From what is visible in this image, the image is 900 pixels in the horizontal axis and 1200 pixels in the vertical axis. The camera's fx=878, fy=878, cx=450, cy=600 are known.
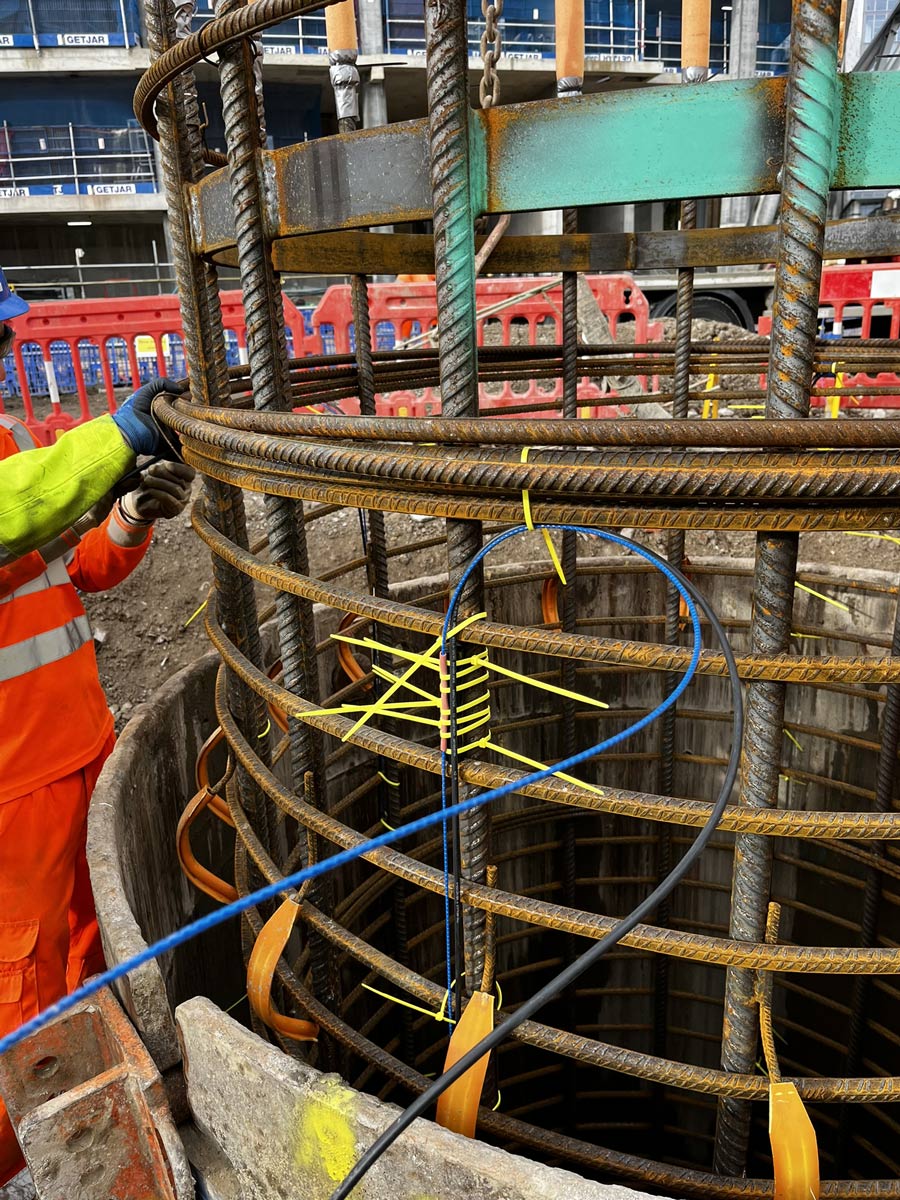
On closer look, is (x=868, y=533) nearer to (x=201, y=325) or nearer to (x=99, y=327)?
(x=201, y=325)

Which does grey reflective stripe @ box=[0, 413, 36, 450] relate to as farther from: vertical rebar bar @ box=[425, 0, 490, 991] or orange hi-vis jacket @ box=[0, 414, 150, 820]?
vertical rebar bar @ box=[425, 0, 490, 991]

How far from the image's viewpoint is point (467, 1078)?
1.56 meters

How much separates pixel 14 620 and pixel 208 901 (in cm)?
135

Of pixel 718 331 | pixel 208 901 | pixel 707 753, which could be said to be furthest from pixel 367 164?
pixel 718 331

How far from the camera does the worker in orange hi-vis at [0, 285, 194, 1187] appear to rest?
8.36ft

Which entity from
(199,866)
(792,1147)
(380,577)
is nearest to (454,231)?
(792,1147)

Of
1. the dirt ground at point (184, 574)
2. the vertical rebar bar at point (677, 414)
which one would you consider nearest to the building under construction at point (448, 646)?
the vertical rebar bar at point (677, 414)

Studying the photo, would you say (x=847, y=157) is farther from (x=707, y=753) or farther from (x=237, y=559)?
(x=707, y=753)

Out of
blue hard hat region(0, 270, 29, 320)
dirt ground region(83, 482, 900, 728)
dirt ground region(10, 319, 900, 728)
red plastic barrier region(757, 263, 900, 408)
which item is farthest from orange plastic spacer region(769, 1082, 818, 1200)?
red plastic barrier region(757, 263, 900, 408)

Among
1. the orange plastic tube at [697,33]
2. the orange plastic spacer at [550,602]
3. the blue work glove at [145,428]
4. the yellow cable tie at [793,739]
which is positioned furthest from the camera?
the yellow cable tie at [793,739]

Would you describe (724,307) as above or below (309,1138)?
above

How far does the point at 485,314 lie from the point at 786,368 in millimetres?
7184

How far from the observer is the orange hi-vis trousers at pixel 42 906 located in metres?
2.48

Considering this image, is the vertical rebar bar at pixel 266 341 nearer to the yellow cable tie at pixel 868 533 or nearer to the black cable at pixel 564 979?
the black cable at pixel 564 979
